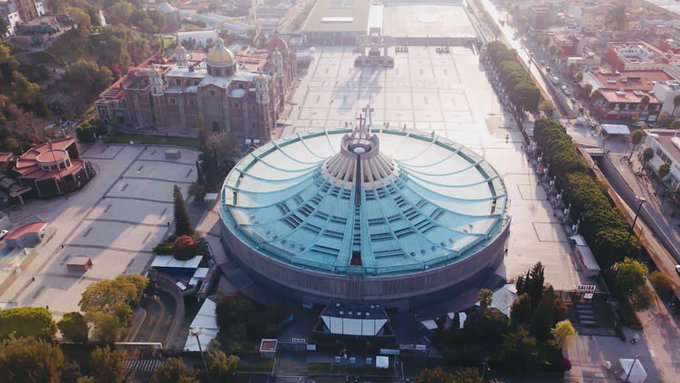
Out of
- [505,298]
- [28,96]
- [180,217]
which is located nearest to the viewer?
[505,298]

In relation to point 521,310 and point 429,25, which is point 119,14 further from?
point 521,310

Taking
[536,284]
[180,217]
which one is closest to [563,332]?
[536,284]

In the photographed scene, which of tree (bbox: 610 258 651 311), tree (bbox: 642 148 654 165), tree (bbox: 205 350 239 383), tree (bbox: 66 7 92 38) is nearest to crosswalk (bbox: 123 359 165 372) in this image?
tree (bbox: 205 350 239 383)

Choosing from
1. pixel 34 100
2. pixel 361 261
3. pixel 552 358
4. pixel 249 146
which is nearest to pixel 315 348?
pixel 361 261

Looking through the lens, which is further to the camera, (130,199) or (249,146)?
(249,146)

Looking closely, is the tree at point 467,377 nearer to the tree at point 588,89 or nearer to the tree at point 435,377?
the tree at point 435,377

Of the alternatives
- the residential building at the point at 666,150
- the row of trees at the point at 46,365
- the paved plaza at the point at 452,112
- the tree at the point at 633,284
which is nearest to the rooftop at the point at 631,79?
the paved plaza at the point at 452,112

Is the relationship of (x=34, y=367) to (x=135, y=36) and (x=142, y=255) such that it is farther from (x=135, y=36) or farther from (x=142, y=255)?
(x=135, y=36)
